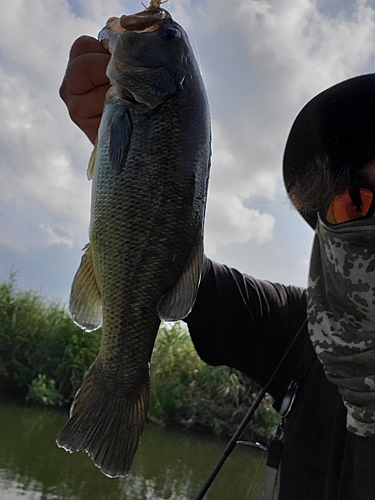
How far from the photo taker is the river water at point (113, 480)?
667 cm

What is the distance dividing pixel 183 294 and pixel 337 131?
3.91 ft

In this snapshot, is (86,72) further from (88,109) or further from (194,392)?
(194,392)

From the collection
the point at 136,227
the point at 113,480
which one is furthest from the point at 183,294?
the point at 113,480

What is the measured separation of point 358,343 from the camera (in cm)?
178

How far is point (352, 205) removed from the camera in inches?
69.2

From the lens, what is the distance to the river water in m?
6.67

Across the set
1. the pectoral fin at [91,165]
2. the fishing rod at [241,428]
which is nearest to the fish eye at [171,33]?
the pectoral fin at [91,165]

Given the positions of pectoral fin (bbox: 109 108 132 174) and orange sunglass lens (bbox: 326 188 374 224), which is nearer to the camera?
pectoral fin (bbox: 109 108 132 174)

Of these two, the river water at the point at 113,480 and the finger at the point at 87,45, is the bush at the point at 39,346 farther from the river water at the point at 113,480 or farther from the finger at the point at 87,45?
the finger at the point at 87,45

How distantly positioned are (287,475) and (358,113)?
140cm

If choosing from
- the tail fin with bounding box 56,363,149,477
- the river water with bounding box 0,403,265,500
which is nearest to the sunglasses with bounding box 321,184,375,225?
the tail fin with bounding box 56,363,149,477

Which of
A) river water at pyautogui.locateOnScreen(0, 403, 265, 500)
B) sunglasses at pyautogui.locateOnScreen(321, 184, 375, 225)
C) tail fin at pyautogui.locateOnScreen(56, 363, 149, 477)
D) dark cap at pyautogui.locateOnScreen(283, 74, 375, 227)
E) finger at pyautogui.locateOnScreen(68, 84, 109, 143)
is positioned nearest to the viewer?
tail fin at pyautogui.locateOnScreen(56, 363, 149, 477)

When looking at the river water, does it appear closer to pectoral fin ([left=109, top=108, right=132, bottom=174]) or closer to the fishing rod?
the fishing rod

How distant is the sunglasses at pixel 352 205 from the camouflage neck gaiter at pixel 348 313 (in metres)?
0.03
